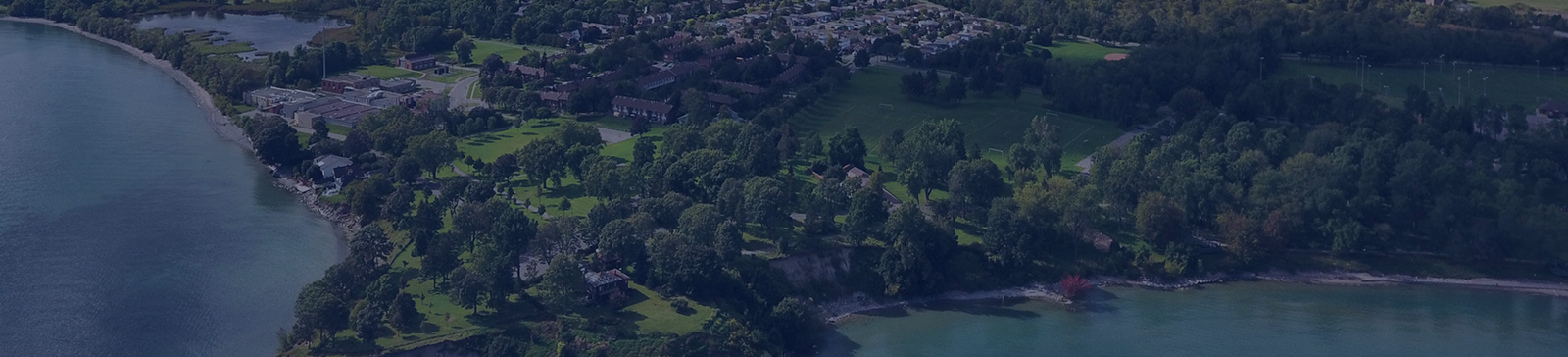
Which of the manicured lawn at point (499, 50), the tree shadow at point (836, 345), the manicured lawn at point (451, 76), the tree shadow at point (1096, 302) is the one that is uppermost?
the manicured lawn at point (499, 50)

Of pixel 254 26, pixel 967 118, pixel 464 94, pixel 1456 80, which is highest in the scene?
pixel 254 26

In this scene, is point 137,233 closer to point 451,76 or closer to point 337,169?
point 337,169

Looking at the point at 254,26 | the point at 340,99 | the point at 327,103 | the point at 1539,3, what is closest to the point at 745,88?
the point at 340,99

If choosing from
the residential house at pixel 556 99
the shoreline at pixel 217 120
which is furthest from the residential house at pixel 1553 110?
the shoreline at pixel 217 120

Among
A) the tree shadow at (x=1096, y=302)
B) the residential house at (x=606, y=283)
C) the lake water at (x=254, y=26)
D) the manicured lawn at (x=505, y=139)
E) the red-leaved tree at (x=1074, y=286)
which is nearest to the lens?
the residential house at (x=606, y=283)

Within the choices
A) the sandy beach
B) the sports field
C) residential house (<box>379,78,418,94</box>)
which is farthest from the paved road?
the sports field

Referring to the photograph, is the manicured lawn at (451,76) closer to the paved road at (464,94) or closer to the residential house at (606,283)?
the paved road at (464,94)
